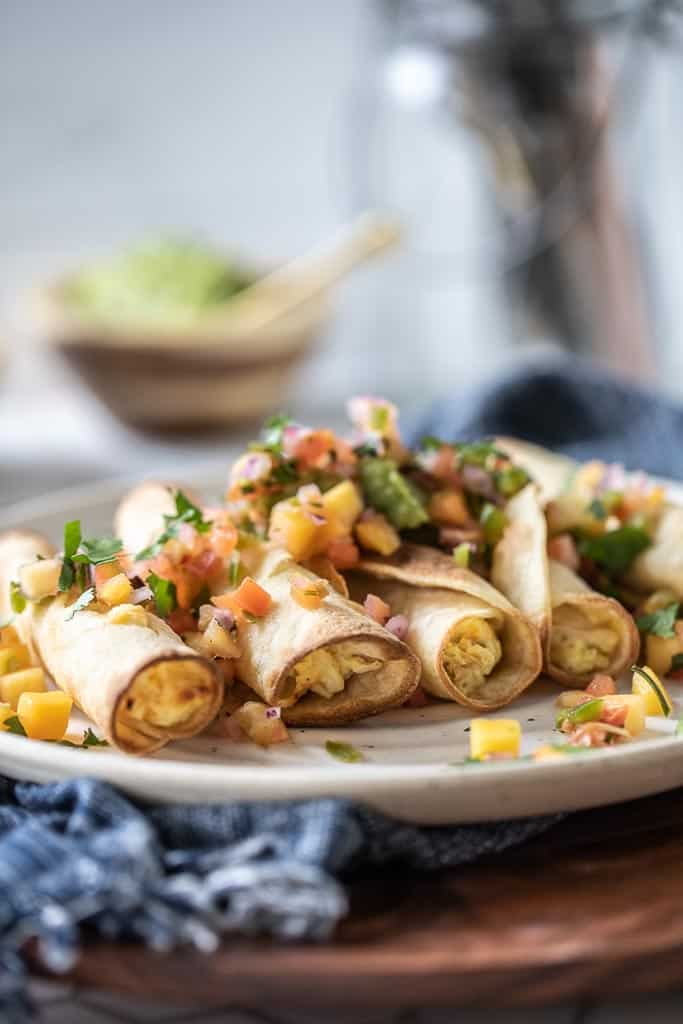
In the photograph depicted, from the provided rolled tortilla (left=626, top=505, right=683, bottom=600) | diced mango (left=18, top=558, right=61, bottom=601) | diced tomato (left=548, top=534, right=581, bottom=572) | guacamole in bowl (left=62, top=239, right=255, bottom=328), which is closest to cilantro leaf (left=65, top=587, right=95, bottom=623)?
diced mango (left=18, top=558, right=61, bottom=601)

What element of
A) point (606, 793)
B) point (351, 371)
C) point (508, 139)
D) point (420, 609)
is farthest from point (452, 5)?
point (606, 793)

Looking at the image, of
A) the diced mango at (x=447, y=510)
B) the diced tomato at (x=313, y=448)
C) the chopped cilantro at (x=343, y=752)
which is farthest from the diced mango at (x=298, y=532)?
the chopped cilantro at (x=343, y=752)

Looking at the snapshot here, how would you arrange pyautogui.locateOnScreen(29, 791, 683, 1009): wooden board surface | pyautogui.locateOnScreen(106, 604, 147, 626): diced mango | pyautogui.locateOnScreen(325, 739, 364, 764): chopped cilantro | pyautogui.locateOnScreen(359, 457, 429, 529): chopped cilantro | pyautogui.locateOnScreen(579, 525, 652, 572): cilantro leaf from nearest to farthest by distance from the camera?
pyautogui.locateOnScreen(29, 791, 683, 1009): wooden board surface < pyautogui.locateOnScreen(325, 739, 364, 764): chopped cilantro < pyautogui.locateOnScreen(106, 604, 147, 626): diced mango < pyautogui.locateOnScreen(359, 457, 429, 529): chopped cilantro < pyautogui.locateOnScreen(579, 525, 652, 572): cilantro leaf

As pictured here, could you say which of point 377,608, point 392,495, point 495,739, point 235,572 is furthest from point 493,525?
point 495,739

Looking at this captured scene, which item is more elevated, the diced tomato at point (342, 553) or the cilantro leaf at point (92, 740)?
the diced tomato at point (342, 553)

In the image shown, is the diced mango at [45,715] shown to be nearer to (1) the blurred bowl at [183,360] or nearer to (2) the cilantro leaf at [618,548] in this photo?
(2) the cilantro leaf at [618,548]

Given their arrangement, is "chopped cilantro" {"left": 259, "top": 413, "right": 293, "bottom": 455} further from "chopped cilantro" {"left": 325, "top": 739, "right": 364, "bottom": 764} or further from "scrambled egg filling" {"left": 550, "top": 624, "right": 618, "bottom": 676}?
"chopped cilantro" {"left": 325, "top": 739, "right": 364, "bottom": 764}

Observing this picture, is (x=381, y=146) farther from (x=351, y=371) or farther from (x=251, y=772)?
(x=251, y=772)
